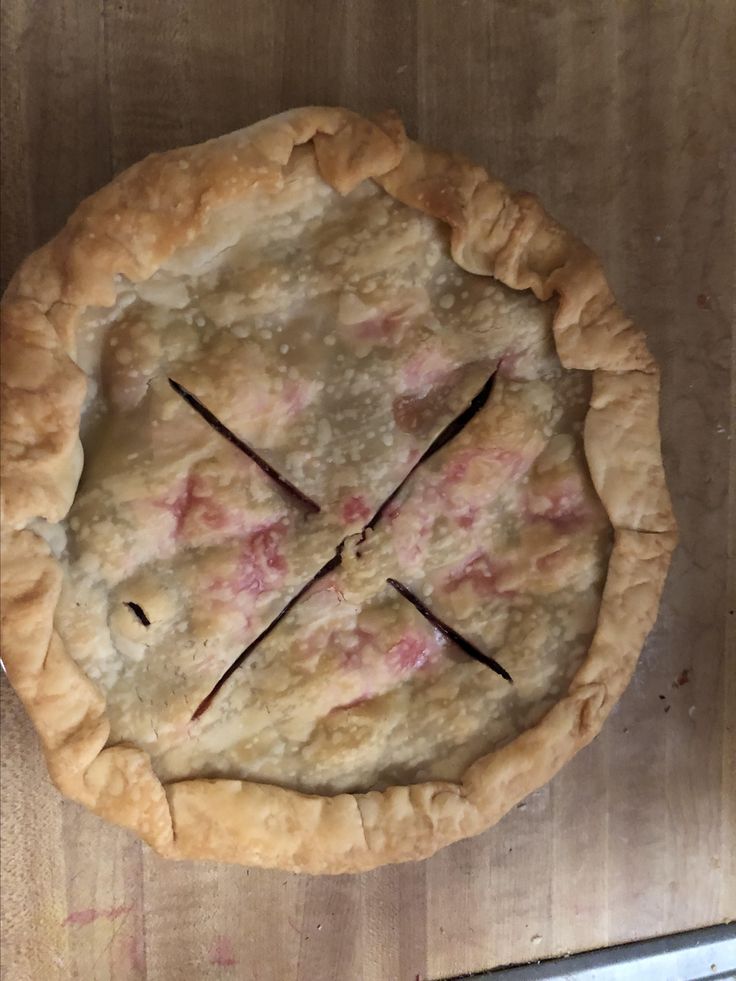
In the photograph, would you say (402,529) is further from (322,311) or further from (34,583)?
(34,583)

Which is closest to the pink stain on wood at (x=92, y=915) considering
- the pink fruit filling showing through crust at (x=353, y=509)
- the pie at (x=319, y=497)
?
the pie at (x=319, y=497)

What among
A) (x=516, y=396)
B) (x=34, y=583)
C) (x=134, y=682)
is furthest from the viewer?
(x=516, y=396)

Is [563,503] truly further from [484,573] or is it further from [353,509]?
[353,509]

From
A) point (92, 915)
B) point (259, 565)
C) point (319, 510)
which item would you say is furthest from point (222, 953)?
point (319, 510)

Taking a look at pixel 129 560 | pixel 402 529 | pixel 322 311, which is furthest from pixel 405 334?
pixel 129 560

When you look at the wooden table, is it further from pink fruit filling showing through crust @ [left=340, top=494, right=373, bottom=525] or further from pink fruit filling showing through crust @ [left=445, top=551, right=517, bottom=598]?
pink fruit filling showing through crust @ [left=340, top=494, right=373, bottom=525]

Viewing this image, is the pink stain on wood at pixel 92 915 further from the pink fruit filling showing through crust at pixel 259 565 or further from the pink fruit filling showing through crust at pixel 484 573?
the pink fruit filling showing through crust at pixel 484 573

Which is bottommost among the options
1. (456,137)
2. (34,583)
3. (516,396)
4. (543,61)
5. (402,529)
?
(34,583)
